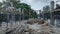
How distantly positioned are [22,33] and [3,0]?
29700mm

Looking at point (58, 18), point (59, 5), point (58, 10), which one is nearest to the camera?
point (58, 10)

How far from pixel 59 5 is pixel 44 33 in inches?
277

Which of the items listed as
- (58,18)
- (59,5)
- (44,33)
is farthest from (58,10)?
(44,33)

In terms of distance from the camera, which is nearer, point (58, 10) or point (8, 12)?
point (58, 10)

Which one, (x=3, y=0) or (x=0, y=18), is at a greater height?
(x=3, y=0)

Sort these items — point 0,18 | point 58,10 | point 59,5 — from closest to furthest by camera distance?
point 58,10, point 59,5, point 0,18

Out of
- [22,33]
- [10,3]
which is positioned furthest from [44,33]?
[10,3]

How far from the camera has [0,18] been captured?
23953mm

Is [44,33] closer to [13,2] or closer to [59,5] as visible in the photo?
[59,5]

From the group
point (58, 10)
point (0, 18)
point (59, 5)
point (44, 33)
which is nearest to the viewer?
point (44, 33)

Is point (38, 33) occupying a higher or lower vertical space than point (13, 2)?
lower

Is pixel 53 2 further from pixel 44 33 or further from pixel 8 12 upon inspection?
pixel 8 12

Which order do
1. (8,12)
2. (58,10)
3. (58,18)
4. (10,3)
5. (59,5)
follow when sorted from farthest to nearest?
(10,3), (8,12), (58,18), (59,5), (58,10)

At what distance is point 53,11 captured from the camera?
44.4 feet
